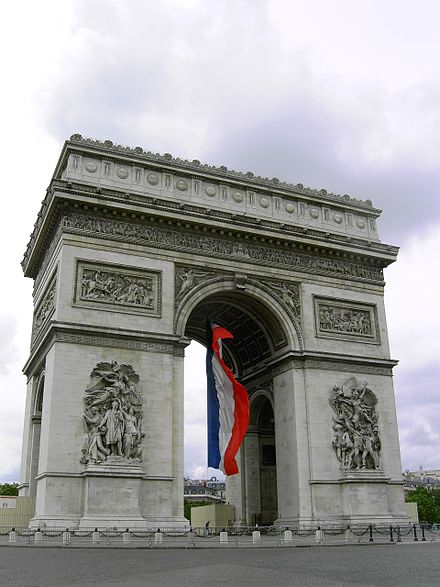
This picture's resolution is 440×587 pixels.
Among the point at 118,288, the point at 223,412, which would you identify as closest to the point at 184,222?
the point at 118,288

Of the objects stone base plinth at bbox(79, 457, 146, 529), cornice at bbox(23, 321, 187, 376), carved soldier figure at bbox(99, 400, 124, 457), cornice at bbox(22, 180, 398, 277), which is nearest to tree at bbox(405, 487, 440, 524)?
cornice at bbox(22, 180, 398, 277)

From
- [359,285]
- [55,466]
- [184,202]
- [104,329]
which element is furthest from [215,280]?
[55,466]

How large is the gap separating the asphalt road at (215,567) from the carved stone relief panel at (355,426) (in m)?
10.2

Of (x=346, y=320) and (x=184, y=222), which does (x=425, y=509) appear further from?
(x=184, y=222)

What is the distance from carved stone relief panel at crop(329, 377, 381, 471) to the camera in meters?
30.0

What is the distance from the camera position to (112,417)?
25.9 metres

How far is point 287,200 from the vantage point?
110ft

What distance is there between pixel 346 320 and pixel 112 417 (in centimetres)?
1283

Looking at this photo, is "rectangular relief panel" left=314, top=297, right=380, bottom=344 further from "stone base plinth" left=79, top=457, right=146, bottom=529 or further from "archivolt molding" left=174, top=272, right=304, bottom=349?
"stone base plinth" left=79, top=457, right=146, bottom=529

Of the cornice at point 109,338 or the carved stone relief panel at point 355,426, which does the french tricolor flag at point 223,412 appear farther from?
the carved stone relief panel at point 355,426

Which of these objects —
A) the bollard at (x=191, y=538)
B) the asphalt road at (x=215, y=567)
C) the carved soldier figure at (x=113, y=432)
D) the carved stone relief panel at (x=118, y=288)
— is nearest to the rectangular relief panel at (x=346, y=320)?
the carved stone relief panel at (x=118, y=288)

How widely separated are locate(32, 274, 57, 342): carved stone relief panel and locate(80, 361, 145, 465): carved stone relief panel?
4.09 m

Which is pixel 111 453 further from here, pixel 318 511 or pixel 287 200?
pixel 287 200

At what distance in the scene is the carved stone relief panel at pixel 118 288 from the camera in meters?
27.6
